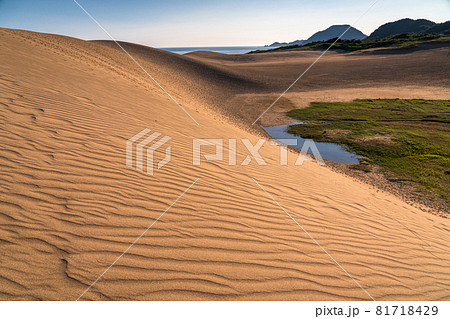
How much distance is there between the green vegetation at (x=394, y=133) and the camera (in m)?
8.36

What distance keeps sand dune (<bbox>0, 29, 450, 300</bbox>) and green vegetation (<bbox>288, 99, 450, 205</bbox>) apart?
287cm

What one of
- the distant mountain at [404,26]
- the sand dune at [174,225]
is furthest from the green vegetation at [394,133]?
the distant mountain at [404,26]

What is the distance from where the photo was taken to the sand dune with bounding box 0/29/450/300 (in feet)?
7.52

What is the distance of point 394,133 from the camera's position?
11547 mm

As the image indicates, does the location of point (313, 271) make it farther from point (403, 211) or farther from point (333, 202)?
point (403, 211)

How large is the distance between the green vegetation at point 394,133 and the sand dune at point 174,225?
9.40ft

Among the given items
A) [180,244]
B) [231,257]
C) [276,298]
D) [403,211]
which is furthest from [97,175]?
[403,211]

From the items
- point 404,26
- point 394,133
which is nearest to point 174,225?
point 394,133

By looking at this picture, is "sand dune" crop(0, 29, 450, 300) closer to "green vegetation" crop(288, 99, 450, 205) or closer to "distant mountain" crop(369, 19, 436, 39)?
"green vegetation" crop(288, 99, 450, 205)

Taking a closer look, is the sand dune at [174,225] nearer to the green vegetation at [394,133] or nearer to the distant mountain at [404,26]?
the green vegetation at [394,133]

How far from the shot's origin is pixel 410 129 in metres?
12.0

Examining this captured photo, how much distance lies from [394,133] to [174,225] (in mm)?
11882

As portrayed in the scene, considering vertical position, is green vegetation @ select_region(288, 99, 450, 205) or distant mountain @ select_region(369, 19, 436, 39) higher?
distant mountain @ select_region(369, 19, 436, 39)

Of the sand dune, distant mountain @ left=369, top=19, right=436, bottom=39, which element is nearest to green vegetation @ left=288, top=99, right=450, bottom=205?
the sand dune
